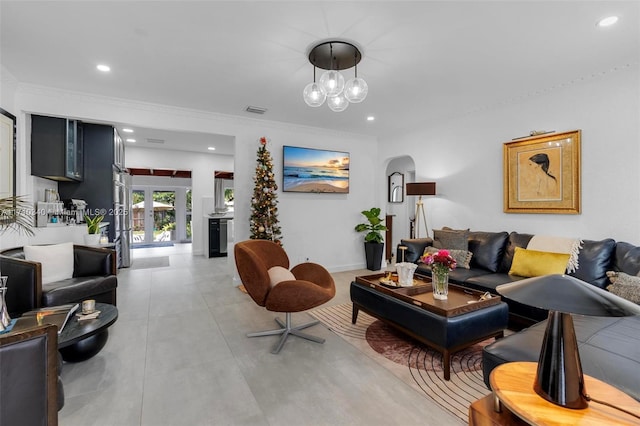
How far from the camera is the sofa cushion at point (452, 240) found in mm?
4051

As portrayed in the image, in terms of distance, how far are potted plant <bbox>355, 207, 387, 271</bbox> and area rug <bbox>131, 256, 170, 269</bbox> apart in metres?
4.30

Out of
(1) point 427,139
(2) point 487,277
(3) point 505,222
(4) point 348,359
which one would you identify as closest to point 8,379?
(4) point 348,359

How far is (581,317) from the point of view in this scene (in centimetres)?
229

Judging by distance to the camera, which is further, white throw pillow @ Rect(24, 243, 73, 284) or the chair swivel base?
white throw pillow @ Rect(24, 243, 73, 284)

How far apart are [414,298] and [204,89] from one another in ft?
11.1

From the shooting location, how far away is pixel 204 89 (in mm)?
3684

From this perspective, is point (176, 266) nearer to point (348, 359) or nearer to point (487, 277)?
point (348, 359)

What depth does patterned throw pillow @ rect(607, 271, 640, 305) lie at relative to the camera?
7.89 feet

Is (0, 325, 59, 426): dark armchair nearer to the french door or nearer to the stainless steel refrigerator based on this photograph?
the stainless steel refrigerator

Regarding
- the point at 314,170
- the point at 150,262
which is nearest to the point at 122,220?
the point at 150,262

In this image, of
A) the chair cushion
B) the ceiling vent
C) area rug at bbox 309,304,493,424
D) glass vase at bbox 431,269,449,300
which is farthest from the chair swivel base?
the ceiling vent

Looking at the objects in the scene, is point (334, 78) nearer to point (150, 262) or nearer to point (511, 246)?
point (511, 246)

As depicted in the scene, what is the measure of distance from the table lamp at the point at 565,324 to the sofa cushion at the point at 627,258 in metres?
2.50

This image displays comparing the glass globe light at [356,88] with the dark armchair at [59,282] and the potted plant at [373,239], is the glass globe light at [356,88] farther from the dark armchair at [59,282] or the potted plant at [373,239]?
the potted plant at [373,239]
